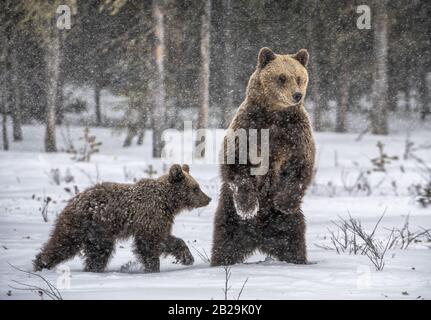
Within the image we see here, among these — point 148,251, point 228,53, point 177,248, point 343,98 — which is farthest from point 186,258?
point 343,98

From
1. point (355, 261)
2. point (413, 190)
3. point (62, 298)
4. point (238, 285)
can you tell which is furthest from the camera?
point (413, 190)

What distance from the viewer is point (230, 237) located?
206 inches

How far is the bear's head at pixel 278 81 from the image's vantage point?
16.6ft

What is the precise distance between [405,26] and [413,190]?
425 inches

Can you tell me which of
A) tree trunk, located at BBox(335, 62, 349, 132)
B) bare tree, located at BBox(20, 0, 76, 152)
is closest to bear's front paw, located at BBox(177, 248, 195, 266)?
bare tree, located at BBox(20, 0, 76, 152)

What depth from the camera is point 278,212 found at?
524cm

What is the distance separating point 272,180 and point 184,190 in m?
1.10

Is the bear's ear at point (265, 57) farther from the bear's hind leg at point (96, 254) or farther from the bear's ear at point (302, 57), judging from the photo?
the bear's hind leg at point (96, 254)

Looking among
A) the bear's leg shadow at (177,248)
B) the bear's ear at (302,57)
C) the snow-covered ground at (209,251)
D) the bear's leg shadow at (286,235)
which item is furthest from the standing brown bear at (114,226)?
the bear's ear at (302,57)

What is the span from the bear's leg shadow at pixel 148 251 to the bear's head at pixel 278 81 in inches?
61.6

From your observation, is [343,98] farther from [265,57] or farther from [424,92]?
[265,57]
